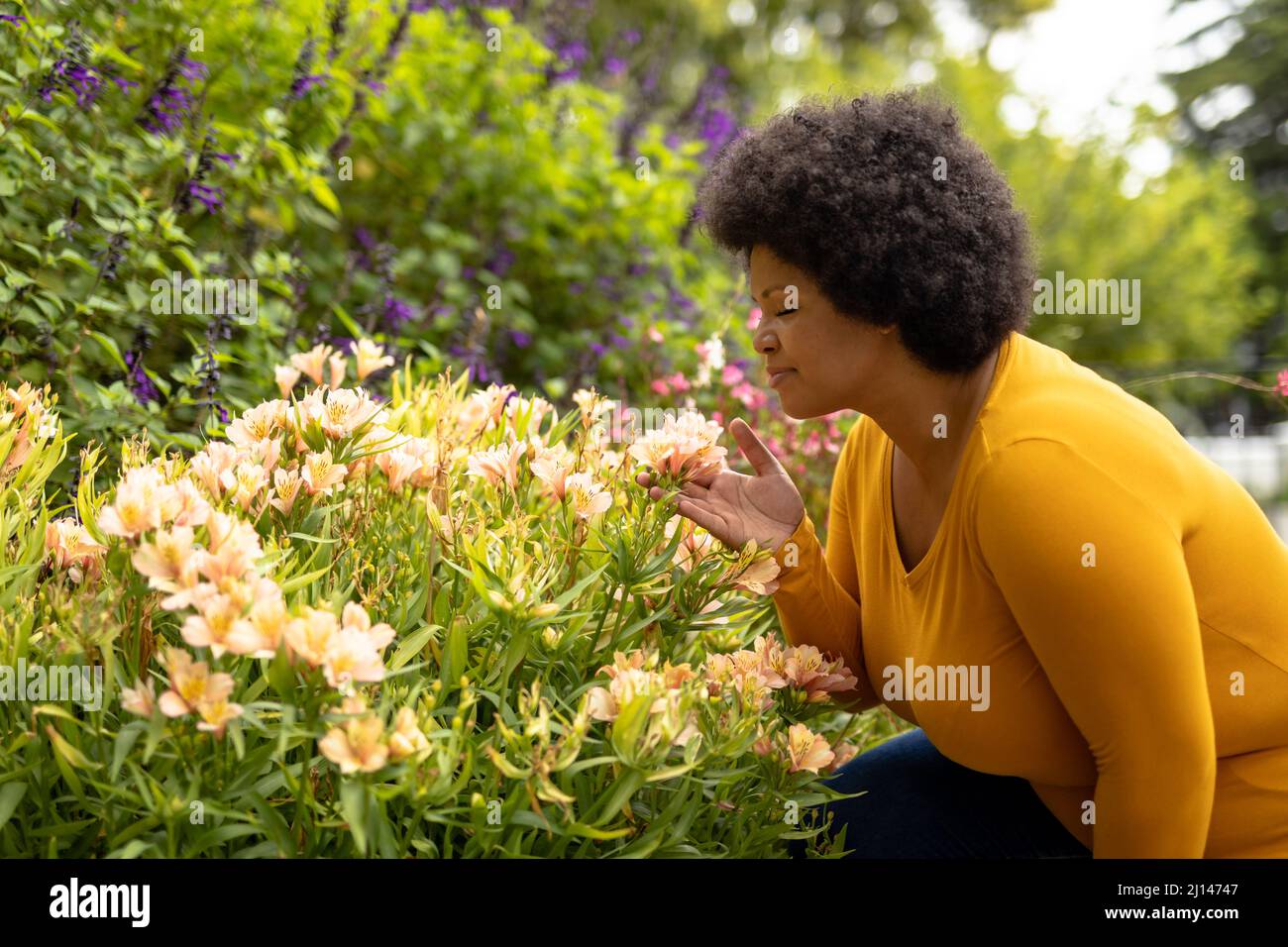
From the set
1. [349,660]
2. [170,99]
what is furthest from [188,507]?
[170,99]

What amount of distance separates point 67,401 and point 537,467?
1.34 metres

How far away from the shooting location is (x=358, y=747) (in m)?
1.12

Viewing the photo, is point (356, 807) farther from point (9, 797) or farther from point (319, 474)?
point (319, 474)

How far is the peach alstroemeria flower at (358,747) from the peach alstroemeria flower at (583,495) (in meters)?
0.51

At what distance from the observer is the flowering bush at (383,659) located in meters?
1.18

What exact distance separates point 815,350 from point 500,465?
1.70 feet

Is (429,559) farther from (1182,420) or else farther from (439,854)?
(1182,420)

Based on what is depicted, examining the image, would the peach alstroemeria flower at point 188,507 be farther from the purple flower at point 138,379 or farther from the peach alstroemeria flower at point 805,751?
the purple flower at point 138,379

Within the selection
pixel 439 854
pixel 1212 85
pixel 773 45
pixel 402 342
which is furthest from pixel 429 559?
pixel 1212 85

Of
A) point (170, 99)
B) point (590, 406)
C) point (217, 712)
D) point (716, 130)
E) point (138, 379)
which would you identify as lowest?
point (217, 712)

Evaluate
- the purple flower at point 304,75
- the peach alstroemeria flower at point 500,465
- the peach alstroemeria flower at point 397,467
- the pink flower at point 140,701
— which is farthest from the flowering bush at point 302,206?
the pink flower at point 140,701

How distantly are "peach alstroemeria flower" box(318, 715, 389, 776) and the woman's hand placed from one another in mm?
592

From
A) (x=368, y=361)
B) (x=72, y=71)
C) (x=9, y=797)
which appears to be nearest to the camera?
(x=9, y=797)

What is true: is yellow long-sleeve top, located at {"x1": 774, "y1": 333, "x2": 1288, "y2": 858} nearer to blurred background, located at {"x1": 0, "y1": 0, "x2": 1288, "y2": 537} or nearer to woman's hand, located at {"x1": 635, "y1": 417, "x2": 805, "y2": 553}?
woman's hand, located at {"x1": 635, "y1": 417, "x2": 805, "y2": 553}
